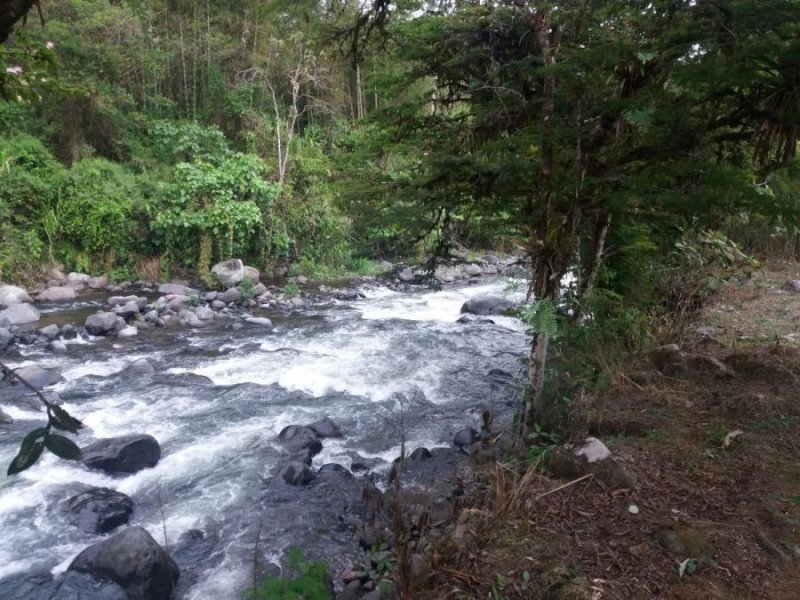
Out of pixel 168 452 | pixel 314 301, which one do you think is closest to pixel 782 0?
pixel 168 452

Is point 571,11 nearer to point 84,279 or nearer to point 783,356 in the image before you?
point 783,356

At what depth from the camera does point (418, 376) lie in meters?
7.76

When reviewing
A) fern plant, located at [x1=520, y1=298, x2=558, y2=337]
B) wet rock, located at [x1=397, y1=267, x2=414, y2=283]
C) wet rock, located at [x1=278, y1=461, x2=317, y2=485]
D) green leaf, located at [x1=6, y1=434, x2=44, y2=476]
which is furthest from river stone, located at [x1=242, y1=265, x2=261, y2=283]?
green leaf, located at [x1=6, y1=434, x2=44, y2=476]

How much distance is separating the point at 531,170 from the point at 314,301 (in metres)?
9.09

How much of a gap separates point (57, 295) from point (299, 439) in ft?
27.0

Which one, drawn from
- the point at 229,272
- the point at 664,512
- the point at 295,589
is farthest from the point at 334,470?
the point at 229,272

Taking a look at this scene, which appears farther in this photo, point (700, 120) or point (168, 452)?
point (168, 452)

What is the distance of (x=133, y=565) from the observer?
354 cm

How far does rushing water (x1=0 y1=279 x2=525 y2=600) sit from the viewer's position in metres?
4.25

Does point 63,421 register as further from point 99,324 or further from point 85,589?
point 99,324

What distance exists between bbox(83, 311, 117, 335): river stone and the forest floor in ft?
26.2

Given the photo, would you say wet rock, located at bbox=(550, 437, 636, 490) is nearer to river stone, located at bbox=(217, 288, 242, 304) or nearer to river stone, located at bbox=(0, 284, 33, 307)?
river stone, located at bbox=(217, 288, 242, 304)

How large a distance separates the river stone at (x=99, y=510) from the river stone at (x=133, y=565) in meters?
0.57

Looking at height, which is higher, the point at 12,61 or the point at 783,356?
the point at 12,61
